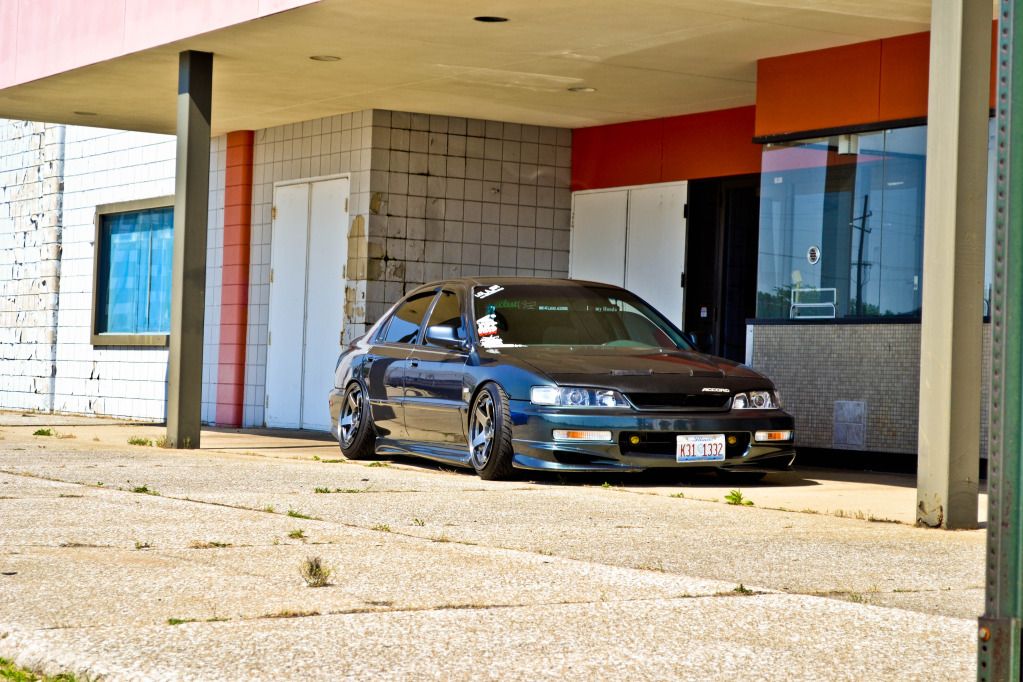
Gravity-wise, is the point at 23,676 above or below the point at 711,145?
below

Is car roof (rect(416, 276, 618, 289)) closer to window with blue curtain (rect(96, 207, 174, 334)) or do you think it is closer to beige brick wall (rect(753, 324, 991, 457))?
beige brick wall (rect(753, 324, 991, 457))

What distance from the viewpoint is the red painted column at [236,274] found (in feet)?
60.5

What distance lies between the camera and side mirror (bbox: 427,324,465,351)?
422 inches

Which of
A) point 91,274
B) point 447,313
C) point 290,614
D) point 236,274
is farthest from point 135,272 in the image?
point 290,614

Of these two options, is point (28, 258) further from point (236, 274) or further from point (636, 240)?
point (636, 240)

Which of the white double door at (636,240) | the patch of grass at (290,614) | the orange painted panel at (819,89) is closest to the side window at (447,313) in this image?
the orange painted panel at (819,89)

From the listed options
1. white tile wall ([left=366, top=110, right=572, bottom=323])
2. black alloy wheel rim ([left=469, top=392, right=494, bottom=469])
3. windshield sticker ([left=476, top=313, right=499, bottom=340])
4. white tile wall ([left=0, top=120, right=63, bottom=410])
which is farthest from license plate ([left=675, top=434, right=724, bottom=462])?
white tile wall ([left=0, top=120, right=63, bottom=410])

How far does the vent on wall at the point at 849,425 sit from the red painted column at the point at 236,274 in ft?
27.3

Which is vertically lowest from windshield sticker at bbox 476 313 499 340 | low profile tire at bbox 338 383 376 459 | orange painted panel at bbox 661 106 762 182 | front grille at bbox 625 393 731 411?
low profile tire at bbox 338 383 376 459

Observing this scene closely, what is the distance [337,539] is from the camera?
21.3 ft

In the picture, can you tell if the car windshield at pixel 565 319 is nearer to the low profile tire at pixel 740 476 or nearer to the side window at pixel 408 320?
the side window at pixel 408 320

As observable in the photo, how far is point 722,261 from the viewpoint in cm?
1574

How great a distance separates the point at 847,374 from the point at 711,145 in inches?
159

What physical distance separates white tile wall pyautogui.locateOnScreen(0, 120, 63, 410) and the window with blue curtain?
1.34 metres
